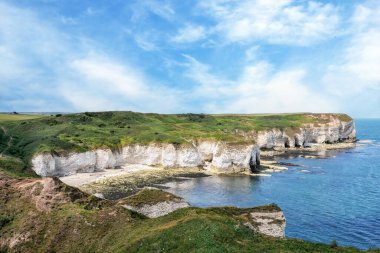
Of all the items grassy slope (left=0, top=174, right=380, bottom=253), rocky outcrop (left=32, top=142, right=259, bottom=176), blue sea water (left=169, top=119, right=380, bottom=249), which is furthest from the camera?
rocky outcrop (left=32, top=142, right=259, bottom=176)

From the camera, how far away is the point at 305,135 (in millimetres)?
176250

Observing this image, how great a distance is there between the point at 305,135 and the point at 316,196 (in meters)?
106

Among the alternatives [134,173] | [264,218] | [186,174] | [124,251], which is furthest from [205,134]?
[124,251]

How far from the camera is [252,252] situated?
2642 centimetres

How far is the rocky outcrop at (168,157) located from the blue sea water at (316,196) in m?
9.92

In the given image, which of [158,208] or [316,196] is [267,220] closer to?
[158,208]

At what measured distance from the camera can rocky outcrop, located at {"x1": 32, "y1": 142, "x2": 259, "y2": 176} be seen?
95.6 m

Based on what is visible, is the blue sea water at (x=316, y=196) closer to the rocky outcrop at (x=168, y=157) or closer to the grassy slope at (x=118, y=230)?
the rocky outcrop at (x=168, y=157)

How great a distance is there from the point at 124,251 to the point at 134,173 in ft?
222

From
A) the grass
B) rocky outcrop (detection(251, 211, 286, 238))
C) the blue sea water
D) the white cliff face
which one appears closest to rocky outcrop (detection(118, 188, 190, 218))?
the grass

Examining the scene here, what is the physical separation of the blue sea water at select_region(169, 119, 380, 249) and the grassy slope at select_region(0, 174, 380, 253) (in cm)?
1969

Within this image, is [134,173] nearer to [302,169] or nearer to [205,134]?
[205,134]

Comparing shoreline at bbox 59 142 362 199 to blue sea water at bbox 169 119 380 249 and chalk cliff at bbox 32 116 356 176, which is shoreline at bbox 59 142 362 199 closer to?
chalk cliff at bbox 32 116 356 176

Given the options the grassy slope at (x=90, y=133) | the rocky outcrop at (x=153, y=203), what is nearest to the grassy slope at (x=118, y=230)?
the rocky outcrop at (x=153, y=203)
